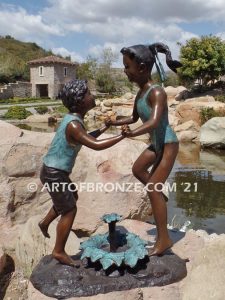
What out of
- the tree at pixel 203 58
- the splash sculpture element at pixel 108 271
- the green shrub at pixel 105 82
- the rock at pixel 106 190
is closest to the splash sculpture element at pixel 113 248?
the splash sculpture element at pixel 108 271

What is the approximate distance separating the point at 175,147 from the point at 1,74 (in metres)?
46.3

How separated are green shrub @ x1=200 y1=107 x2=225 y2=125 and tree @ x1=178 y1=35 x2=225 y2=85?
8.06 m

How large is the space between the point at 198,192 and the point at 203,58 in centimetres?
1973

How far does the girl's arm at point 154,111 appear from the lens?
3.18 metres

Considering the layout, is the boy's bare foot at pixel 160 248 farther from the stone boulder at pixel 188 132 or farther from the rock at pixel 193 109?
the rock at pixel 193 109

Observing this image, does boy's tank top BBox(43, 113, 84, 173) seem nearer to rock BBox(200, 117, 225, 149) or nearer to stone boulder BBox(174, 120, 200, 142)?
rock BBox(200, 117, 225, 149)

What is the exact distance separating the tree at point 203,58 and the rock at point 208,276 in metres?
25.1

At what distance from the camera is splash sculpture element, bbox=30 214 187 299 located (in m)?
3.22

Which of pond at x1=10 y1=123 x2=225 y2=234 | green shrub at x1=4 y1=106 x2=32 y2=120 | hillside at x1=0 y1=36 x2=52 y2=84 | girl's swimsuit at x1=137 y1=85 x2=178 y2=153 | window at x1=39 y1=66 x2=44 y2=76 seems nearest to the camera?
girl's swimsuit at x1=137 y1=85 x2=178 y2=153

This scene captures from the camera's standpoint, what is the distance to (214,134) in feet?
53.0

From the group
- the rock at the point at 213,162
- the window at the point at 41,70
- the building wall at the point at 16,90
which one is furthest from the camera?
the window at the point at 41,70

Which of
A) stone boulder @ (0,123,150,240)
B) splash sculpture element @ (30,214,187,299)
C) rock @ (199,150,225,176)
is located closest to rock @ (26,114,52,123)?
rock @ (199,150,225,176)

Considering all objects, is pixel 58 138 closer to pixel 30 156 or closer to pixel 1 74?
Result: pixel 30 156

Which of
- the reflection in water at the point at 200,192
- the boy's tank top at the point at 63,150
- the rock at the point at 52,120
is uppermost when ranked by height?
the boy's tank top at the point at 63,150
